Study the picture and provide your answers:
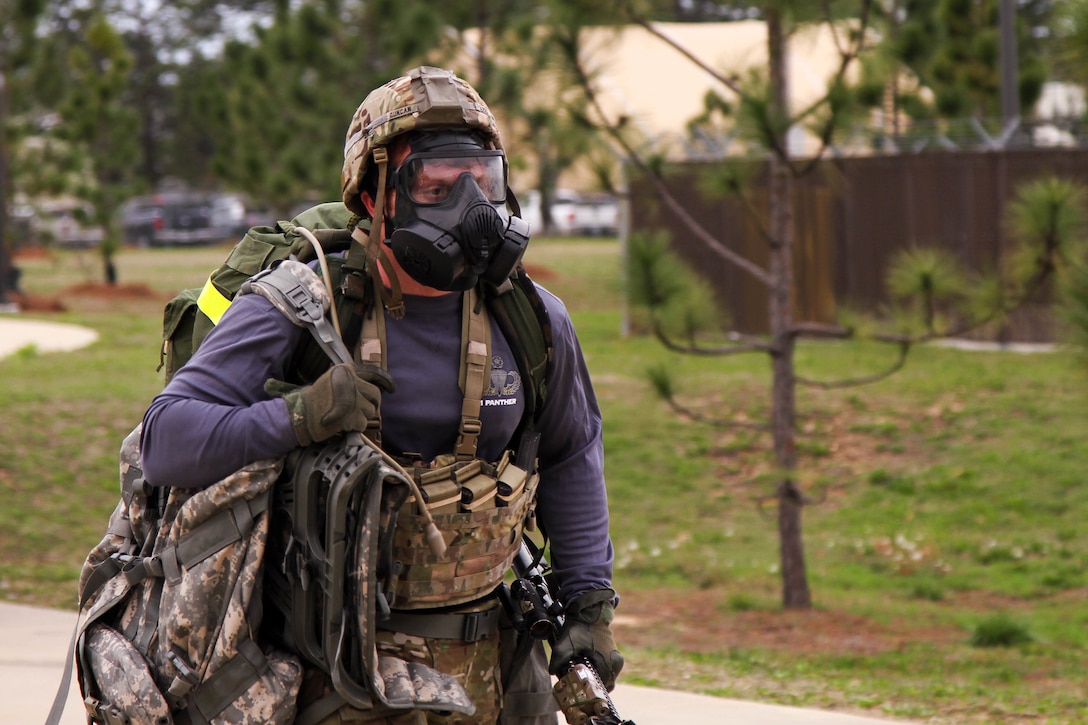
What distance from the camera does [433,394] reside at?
283 centimetres

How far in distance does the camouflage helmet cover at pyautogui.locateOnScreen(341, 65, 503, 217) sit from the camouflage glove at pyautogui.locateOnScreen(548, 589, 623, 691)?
984mm

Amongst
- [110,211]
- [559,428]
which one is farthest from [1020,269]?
[110,211]

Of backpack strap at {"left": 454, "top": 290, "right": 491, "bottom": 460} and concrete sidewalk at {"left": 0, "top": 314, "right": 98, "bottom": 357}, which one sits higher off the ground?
backpack strap at {"left": 454, "top": 290, "right": 491, "bottom": 460}

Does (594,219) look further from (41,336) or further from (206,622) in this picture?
(206,622)

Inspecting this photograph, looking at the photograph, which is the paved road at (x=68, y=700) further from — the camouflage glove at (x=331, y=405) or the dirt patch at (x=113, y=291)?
the dirt patch at (x=113, y=291)

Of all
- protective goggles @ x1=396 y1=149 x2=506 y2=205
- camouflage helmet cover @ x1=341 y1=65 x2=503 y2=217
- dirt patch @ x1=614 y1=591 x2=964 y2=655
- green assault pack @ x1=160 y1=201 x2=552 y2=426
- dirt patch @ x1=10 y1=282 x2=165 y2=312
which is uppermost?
camouflage helmet cover @ x1=341 y1=65 x2=503 y2=217

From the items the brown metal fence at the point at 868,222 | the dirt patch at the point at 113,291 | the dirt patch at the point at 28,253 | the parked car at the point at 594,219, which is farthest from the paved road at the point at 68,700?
the parked car at the point at 594,219

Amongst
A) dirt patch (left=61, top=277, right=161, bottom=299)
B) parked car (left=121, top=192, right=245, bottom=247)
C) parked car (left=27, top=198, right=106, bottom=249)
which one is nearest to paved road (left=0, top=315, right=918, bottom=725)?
dirt patch (left=61, top=277, right=161, bottom=299)

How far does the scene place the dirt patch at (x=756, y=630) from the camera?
7.41 m

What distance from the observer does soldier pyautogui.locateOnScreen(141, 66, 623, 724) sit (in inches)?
103

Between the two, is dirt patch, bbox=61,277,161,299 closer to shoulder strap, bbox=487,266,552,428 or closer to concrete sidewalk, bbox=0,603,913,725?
concrete sidewalk, bbox=0,603,913,725

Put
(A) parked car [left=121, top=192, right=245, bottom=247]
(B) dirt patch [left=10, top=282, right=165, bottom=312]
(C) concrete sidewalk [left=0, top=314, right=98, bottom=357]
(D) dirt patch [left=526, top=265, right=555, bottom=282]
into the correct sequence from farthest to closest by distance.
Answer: (A) parked car [left=121, top=192, right=245, bottom=247], (D) dirt patch [left=526, top=265, right=555, bottom=282], (B) dirt patch [left=10, top=282, right=165, bottom=312], (C) concrete sidewalk [left=0, top=314, right=98, bottom=357]

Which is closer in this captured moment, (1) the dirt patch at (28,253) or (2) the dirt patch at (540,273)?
(2) the dirt patch at (540,273)

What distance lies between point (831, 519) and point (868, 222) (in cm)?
587
